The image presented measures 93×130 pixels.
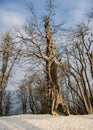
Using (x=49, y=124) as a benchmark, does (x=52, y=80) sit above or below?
above

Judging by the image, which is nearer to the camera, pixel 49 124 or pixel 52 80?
pixel 49 124

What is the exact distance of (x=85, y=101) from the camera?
95.3 ft

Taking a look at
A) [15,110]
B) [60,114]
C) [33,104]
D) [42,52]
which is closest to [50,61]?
[42,52]

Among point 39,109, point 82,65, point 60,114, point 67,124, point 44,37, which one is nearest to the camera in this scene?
point 67,124

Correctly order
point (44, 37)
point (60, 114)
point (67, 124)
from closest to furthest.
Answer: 1. point (67, 124)
2. point (60, 114)
3. point (44, 37)

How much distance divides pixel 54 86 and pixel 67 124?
6.55 metres

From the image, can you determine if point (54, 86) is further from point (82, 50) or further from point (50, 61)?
point (82, 50)

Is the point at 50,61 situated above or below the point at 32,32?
below

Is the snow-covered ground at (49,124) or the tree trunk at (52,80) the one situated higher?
the tree trunk at (52,80)

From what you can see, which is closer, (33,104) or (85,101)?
(85,101)

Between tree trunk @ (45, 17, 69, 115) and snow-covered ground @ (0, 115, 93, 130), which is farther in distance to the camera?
tree trunk @ (45, 17, 69, 115)

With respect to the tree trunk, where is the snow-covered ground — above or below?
below

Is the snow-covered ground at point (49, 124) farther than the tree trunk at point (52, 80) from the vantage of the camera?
No

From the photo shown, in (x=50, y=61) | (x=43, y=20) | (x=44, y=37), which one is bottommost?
(x=50, y=61)
